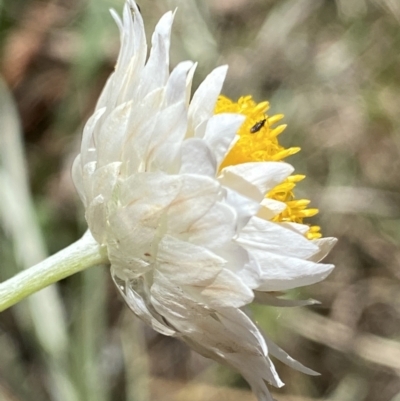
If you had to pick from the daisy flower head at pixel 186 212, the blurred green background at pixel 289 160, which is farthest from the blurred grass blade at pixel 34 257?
the daisy flower head at pixel 186 212

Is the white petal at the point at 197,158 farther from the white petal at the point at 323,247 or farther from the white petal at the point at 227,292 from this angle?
the white petal at the point at 323,247

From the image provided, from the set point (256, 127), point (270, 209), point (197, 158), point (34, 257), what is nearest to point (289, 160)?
point (34, 257)

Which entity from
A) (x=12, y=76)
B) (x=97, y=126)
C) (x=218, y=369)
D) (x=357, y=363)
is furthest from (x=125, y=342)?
(x=97, y=126)

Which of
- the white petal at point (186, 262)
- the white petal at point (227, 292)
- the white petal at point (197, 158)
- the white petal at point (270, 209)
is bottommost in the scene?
the white petal at point (227, 292)

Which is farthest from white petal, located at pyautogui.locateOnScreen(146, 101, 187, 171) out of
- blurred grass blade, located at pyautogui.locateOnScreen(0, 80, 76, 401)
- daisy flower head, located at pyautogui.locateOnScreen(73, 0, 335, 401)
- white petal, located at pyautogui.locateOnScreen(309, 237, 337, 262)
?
blurred grass blade, located at pyautogui.locateOnScreen(0, 80, 76, 401)

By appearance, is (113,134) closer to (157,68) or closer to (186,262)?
(157,68)

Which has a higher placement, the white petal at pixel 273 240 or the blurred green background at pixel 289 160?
the white petal at pixel 273 240

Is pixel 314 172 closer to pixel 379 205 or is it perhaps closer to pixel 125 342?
pixel 379 205
